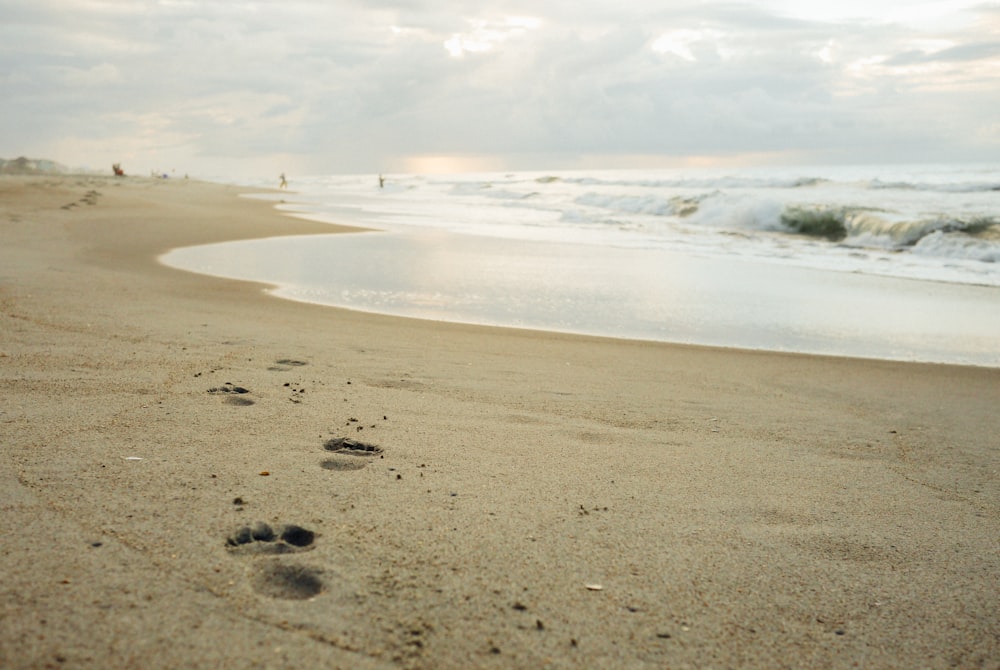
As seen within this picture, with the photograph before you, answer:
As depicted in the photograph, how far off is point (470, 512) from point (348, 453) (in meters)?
0.76

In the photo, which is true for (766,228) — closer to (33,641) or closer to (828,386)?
(828,386)

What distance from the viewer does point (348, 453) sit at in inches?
123

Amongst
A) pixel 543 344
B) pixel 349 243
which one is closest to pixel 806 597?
pixel 543 344

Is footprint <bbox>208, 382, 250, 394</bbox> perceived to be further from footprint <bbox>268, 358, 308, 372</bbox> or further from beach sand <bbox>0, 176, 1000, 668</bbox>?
footprint <bbox>268, 358, 308, 372</bbox>

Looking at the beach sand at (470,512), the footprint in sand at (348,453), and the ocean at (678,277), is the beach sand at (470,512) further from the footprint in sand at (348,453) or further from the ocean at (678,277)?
the ocean at (678,277)

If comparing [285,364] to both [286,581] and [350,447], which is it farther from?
[286,581]

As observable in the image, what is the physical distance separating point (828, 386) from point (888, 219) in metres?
17.9

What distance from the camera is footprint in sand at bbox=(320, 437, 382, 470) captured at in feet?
9.76

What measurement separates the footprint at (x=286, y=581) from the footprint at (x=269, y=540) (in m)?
0.09

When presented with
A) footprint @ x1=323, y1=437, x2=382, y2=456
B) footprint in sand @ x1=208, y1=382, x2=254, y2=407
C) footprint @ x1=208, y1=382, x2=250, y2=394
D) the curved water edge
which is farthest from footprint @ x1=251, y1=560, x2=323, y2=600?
the curved water edge

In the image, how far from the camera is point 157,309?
6277mm

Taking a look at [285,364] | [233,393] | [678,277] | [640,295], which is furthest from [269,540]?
[678,277]

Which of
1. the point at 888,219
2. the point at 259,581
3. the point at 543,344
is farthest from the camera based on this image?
the point at 888,219

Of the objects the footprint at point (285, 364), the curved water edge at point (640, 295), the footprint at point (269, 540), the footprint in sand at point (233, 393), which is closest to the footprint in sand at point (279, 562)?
the footprint at point (269, 540)
